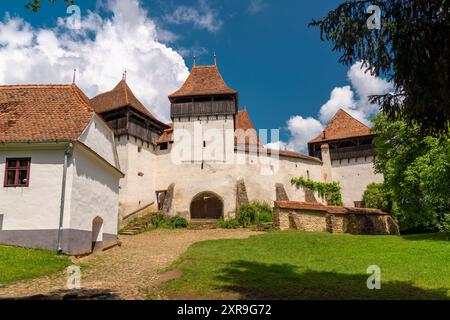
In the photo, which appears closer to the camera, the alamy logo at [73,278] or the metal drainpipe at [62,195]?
the alamy logo at [73,278]

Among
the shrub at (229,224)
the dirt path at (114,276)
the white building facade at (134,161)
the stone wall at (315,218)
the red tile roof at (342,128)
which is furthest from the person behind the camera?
the red tile roof at (342,128)

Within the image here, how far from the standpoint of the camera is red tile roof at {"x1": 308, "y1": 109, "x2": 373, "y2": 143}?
1406 inches

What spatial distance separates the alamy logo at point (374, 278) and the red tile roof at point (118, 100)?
22744 millimetres

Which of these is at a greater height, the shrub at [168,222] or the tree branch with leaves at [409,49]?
the tree branch with leaves at [409,49]

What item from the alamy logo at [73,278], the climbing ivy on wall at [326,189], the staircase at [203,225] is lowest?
the alamy logo at [73,278]

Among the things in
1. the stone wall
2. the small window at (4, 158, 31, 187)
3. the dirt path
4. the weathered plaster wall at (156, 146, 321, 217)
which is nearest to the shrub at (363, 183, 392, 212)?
the weathered plaster wall at (156, 146, 321, 217)

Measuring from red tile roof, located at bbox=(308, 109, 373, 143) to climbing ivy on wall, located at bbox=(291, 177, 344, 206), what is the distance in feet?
18.6

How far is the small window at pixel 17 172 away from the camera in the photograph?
1243 cm

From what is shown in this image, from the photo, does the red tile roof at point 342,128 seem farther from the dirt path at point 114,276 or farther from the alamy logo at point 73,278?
the alamy logo at point 73,278

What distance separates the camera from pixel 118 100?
96.8ft

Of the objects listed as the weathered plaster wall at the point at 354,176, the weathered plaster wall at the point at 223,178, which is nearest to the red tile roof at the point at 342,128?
the weathered plaster wall at the point at 354,176

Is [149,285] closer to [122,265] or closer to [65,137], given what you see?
[122,265]

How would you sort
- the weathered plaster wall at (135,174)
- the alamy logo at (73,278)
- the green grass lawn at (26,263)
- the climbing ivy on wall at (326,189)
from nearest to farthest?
1. the alamy logo at (73,278)
2. the green grass lawn at (26,263)
3. the weathered plaster wall at (135,174)
4. the climbing ivy on wall at (326,189)

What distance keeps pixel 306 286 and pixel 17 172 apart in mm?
10566
